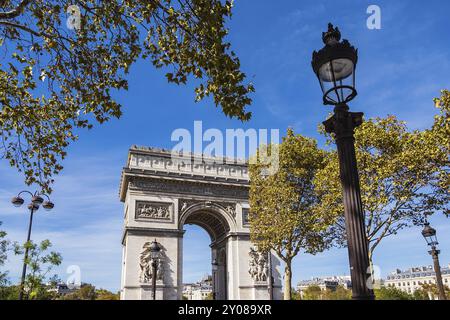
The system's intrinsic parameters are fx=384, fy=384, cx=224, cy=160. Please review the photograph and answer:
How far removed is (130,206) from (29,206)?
1195cm

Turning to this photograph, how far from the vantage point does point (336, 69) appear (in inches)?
175

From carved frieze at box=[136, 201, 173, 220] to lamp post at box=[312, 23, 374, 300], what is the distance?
25.7 meters

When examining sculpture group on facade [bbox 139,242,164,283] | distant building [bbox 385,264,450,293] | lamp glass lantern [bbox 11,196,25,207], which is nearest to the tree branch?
lamp glass lantern [bbox 11,196,25,207]

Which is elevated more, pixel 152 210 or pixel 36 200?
pixel 152 210

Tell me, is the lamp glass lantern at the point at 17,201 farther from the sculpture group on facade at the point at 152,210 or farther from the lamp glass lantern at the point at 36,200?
the sculpture group on facade at the point at 152,210

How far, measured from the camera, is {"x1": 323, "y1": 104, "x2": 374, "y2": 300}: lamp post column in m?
3.82

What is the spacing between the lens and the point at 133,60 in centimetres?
938

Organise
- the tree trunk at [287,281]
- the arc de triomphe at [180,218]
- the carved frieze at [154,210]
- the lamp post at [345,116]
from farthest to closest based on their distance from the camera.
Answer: the carved frieze at [154,210] < the arc de triomphe at [180,218] < the tree trunk at [287,281] < the lamp post at [345,116]

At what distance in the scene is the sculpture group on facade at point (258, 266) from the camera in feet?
99.3

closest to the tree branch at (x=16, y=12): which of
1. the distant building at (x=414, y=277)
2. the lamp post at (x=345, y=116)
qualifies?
the lamp post at (x=345, y=116)

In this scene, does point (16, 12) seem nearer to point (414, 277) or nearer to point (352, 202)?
point (352, 202)

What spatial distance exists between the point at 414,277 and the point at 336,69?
14926 cm

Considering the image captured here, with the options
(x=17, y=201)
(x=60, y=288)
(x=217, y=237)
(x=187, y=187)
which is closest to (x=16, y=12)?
(x=17, y=201)
